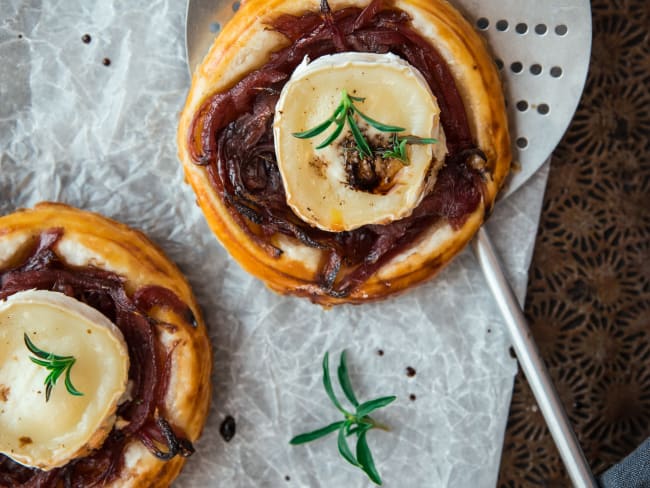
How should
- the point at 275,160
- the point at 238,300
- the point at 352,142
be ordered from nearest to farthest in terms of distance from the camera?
the point at 352,142 < the point at 275,160 < the point at 238,300

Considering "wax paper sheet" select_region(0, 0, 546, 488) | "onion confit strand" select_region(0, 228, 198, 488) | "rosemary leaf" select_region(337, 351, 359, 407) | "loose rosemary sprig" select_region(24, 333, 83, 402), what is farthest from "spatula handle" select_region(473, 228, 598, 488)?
"loose rosemary sprig" select_region(24, 333, 83, 402)

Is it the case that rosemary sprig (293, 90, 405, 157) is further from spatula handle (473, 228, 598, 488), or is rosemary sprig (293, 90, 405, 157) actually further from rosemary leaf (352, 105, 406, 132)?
spatula handle (473, 228, 598, 488)

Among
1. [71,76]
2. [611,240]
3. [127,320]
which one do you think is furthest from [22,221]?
[611,240]

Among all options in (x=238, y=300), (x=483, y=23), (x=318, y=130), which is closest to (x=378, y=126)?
(x=318, y=130)

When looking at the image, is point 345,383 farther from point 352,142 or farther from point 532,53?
point 532,53

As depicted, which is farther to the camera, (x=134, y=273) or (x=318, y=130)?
(x=134, y=273)

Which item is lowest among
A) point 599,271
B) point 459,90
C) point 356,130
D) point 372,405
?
point 372,405
